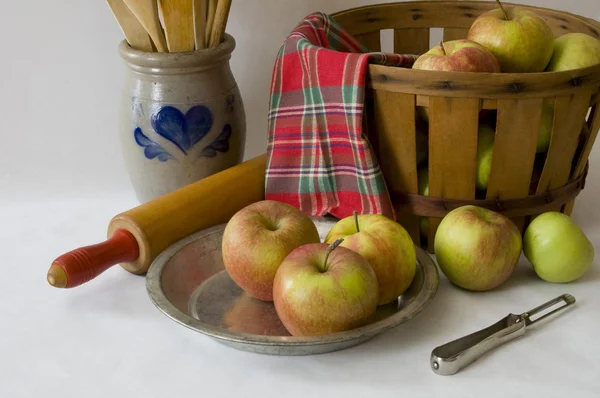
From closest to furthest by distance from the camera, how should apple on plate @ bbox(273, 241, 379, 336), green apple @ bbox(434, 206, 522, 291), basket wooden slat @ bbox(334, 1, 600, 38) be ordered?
apple on plate @ bbox(273, 241, 379, 336) < green apple @ bbox(434, 206, 522, 291) < basket wooden slat @ bbox(334, 1, 600, 38)

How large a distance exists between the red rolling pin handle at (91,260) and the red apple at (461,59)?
366 mm

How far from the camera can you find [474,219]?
818mm

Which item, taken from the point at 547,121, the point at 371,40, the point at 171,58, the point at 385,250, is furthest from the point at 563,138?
the point at 171,58

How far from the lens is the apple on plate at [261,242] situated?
0.78 metres

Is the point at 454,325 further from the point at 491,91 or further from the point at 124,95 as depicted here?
the point at 124,95

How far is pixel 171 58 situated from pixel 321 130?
0.66 ft

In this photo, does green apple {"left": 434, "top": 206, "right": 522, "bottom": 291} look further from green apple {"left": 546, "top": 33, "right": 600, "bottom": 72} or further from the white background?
green apple {"left": 546, "top": 33, "right": 600, "bottom": 72}

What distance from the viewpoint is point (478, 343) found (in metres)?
0.73

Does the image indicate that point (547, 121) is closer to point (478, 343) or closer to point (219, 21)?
point (478, 343)

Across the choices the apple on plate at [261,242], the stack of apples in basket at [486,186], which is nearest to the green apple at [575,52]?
the stack of apples in basket at [486,186]

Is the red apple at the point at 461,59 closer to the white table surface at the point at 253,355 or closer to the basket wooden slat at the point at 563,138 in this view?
the basket wooden slat at the point at 563,138

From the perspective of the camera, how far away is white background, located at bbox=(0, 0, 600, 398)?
714 millimetres

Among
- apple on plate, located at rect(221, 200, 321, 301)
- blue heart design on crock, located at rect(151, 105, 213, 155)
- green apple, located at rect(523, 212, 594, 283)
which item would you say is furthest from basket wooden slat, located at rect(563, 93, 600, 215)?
blue heart design on crock, located at rect(151, 105, 213, 155)

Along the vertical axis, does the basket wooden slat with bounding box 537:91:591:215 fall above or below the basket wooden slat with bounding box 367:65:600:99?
below
